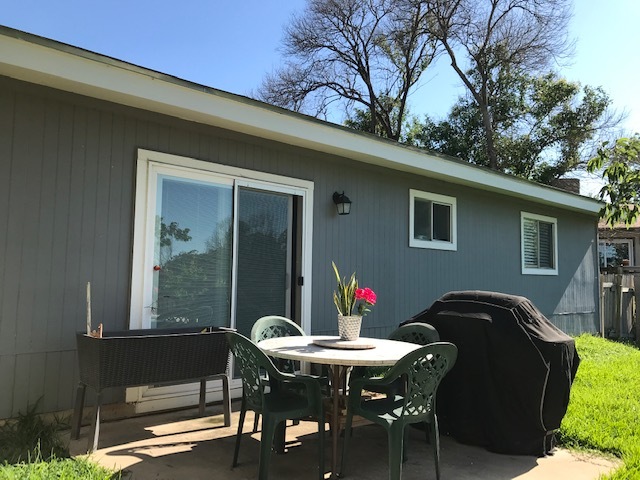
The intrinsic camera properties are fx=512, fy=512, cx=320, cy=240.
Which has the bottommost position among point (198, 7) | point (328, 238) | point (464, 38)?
point (328, 238)

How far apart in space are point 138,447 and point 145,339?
679mm

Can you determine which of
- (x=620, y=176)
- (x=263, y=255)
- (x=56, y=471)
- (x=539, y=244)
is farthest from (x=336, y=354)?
(x=539, y=244)

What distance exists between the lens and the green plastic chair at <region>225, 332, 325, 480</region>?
2.69m

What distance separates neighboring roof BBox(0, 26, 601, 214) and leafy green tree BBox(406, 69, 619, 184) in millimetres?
13980

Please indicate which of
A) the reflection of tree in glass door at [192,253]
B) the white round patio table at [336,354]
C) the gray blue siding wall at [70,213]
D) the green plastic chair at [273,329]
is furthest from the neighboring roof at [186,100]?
the white round patio table at [336,354]

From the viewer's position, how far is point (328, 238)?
549 cm

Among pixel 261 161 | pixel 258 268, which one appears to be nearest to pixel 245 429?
pixel 258 268

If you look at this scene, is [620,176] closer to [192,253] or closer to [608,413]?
[608,413]

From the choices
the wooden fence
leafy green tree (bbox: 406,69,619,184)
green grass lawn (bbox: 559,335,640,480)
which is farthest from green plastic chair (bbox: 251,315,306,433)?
leafy green tree (bbox: 406,69,619,184)

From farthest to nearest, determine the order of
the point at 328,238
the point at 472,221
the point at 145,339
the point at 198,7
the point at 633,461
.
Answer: the point at 198,7, the point at 472,221, the point at 328,238, the point at 145,339, the point at 633,461

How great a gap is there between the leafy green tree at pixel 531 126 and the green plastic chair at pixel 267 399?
58.3 ft

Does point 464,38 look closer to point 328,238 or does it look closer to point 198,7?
point 198,7

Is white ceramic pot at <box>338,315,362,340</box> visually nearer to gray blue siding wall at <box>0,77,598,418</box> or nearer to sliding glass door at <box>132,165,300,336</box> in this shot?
sliding glass door at <box>132,165,300,336</box>

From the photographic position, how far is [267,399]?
9.75ft
